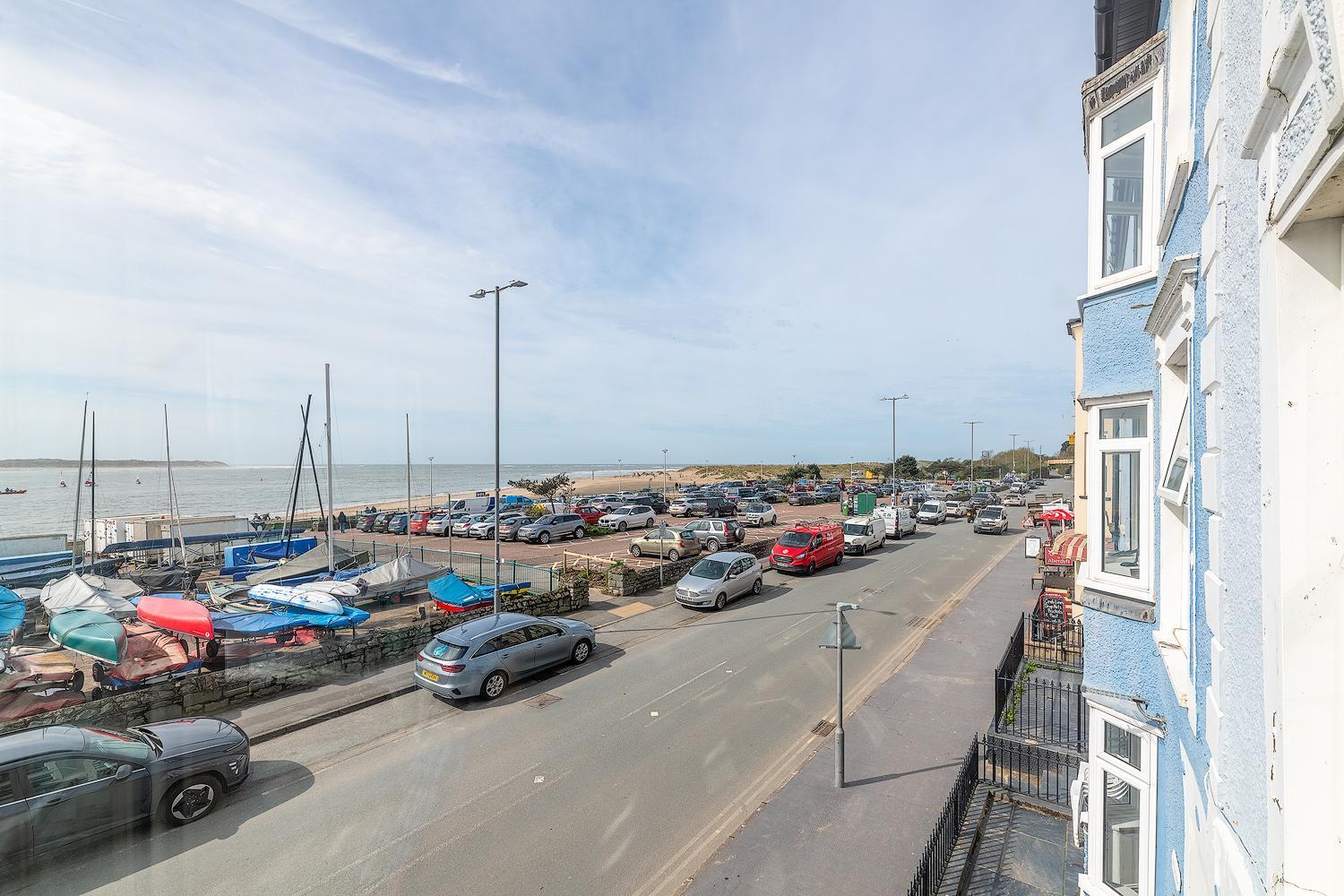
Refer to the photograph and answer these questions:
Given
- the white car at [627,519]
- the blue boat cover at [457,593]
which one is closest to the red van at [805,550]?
the blue boat cover at [457,593]

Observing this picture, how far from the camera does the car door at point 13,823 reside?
279 inches

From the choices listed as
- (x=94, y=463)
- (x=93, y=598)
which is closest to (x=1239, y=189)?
(x=93, y=598)

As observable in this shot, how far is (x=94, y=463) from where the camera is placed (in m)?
27.4

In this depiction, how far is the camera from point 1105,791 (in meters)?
5.78

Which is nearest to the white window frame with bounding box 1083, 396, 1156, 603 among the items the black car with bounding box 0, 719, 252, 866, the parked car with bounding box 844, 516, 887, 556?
the black car with bounding box 0, 719, 252, 866

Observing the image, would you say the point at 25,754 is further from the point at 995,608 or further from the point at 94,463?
the point at 94,463

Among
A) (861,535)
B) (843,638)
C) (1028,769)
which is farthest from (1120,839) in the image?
(861,535)

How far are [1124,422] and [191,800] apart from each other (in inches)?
481

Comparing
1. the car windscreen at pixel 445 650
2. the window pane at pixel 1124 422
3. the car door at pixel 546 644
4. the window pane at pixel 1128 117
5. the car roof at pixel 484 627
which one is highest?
the window pane at pixel 1128 117

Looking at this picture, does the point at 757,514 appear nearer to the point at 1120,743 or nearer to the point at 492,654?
the point at 492,654

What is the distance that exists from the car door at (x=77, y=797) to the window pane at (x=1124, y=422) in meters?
12.0

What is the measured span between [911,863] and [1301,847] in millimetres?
7510

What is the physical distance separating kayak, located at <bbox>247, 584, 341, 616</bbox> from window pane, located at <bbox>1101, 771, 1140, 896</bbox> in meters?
15.5

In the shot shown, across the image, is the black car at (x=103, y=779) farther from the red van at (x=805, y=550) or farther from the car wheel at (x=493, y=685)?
the red van at (x=805, y=550)
